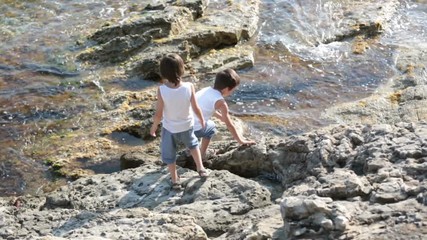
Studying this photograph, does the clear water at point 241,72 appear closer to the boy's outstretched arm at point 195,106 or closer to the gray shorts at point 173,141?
the gray shorts at point 173,141

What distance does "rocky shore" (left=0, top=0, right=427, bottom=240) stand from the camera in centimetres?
479

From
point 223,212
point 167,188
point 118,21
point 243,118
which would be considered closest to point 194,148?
point 167,188

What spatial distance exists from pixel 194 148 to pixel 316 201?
2.57m

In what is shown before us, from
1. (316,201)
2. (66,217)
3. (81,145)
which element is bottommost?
(81,145)

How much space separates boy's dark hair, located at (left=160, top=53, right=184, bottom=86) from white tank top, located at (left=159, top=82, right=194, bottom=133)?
107mm

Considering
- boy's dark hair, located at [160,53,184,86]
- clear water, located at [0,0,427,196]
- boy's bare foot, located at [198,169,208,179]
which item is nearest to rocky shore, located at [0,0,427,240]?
boy's bare foot, located at [198,169,208,179]

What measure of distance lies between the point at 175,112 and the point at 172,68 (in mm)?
514

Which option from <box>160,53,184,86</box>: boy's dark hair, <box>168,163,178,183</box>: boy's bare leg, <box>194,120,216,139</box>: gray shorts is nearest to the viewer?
<box>160,53,184,86</box>: boy's dark hair

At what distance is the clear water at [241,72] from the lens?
32.5 ft

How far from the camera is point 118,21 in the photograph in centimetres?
1373

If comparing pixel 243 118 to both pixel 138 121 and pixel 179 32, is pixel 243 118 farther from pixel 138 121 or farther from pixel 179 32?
pixel 179 32

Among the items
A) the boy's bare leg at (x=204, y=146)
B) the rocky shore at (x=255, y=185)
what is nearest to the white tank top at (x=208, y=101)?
the boy's bare leg at (x=204, y=146)

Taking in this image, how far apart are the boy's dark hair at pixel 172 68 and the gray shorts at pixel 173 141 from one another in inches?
23.0

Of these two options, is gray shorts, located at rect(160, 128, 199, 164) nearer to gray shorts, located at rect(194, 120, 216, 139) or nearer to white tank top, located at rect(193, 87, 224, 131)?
gray shorts, located at rect(194, 120, 216, 139)
